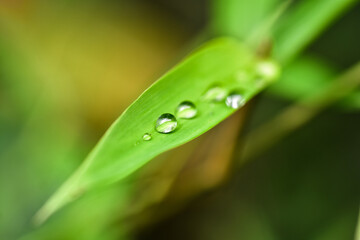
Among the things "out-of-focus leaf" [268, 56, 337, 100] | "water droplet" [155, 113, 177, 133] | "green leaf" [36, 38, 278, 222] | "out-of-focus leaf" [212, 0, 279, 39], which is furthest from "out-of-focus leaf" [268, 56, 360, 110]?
"water droplet" [155, 113, 177, 133]

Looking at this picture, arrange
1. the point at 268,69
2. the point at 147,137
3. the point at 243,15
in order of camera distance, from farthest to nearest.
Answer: the point at 243,15, the point at 268,69, the point at 147,137

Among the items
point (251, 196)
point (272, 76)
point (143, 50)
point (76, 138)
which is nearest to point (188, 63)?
point (272, 76)

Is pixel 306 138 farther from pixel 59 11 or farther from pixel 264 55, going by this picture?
pixel 59 11

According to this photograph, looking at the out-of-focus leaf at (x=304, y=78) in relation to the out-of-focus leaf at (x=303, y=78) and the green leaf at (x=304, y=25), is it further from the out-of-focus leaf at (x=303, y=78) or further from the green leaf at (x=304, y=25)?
the green leaf at (x=304, y=25)

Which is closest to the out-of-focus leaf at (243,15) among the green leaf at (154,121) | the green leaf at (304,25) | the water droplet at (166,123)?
the green leaf at (304,25)

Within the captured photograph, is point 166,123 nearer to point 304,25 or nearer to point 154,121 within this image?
point 154,121

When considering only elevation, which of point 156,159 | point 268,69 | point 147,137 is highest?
point 156,159

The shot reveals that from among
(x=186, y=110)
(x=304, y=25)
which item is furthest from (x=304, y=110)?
(x=186, y=110)

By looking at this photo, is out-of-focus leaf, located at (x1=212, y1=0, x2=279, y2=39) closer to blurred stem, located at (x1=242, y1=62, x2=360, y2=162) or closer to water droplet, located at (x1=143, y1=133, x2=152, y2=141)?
blurred stem, located at (x1=242, y1=62, x2=360, y2=162)
